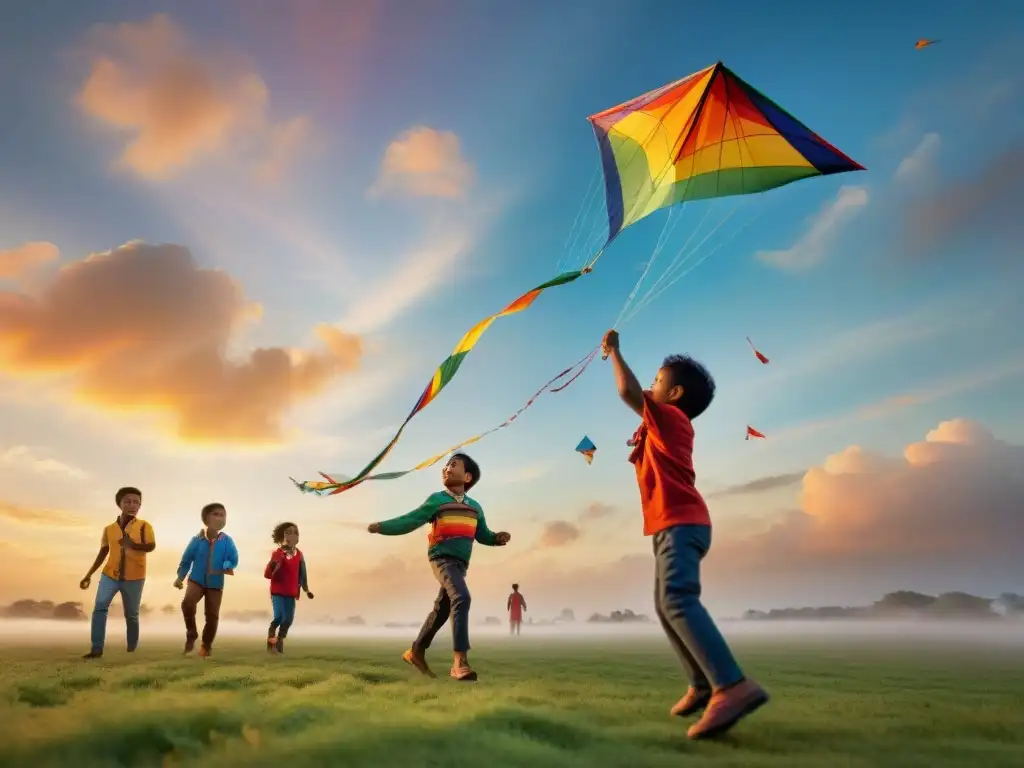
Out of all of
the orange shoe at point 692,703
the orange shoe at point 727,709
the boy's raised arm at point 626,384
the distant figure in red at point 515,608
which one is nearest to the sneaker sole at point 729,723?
the orange shoe at point 727,709

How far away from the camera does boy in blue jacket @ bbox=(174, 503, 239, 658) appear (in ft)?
34.3

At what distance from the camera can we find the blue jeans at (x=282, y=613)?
1162cm

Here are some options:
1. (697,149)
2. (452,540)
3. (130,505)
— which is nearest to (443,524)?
(452,540)

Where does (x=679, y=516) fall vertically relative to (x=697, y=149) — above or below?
below

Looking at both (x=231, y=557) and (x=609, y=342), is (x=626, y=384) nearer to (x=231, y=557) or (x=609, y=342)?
(x=609, y=342)

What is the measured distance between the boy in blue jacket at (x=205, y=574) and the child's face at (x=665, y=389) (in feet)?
27.0

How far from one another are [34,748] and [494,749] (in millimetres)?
1946

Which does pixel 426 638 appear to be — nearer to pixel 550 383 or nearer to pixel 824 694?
pixel 550 383

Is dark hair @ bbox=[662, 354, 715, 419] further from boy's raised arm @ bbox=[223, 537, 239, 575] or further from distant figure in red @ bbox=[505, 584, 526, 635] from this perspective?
distant figure in red @ bbox=[505, 584, 526, 635]

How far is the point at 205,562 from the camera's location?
10.5m

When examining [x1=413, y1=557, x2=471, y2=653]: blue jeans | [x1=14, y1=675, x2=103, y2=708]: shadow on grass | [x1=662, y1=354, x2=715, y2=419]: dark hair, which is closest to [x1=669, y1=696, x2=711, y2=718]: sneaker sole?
[x1=662, y1=354, x2=715, y2=419]: dark hair

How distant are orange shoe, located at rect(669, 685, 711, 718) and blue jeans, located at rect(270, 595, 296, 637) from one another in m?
8.83

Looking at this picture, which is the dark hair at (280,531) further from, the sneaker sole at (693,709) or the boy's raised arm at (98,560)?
the sneaker sole at (693,709)

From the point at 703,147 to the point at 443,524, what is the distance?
5.10 metres
